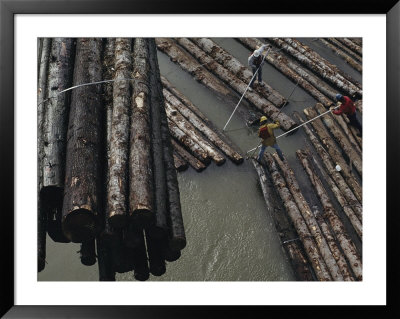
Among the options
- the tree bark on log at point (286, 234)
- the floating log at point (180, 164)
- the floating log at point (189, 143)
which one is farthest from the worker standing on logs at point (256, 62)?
the floating log at point (180, 164)

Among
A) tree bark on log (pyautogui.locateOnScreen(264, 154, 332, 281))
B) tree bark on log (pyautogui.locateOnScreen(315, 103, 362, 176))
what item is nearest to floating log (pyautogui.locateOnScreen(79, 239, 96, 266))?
tree bark on log (pyautogui.locateOnScreen(264, 154, 332, 281))

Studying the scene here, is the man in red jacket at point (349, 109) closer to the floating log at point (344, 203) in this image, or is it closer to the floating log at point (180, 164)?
the floating log at point (344, 203)

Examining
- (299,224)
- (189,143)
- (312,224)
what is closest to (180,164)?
(189,143)

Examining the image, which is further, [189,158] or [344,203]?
[189,158]

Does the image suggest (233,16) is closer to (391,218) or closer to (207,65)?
(391,218)

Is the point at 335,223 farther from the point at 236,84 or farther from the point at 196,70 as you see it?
the point at 196,70

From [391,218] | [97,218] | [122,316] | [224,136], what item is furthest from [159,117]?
[391,218]
